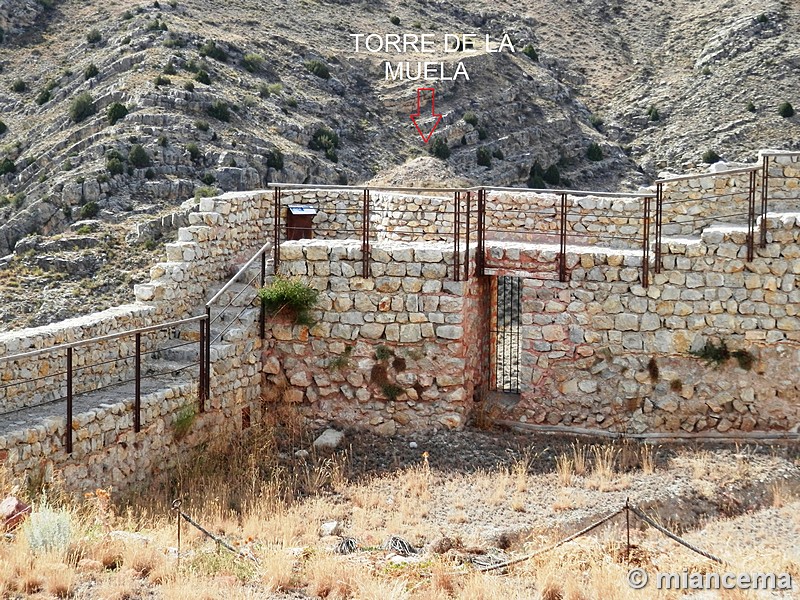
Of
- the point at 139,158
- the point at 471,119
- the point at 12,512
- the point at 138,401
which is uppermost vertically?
the point at 471,119

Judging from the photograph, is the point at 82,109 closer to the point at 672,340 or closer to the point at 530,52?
the point at 530,52

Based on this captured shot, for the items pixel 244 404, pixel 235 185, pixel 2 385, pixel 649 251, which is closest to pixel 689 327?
pixel 649 251

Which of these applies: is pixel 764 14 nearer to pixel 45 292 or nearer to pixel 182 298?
pixel 45 292

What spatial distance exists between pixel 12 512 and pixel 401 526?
13.0ft

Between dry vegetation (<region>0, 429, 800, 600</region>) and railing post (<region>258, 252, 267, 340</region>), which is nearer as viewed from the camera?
dry vegetation (<region>0, 429, 800, 600</region>)

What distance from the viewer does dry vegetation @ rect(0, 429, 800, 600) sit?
8305 mm

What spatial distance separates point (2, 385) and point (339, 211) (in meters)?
6.95

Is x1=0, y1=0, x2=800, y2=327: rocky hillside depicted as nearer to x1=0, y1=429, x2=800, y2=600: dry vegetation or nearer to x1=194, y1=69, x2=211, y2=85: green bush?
x1=194, y1=69, x2=211, y2=85: green bush

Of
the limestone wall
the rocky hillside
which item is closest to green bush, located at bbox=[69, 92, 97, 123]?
the rocky hillside

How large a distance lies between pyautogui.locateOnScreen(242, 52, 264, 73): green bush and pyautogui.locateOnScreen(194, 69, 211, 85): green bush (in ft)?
13.6

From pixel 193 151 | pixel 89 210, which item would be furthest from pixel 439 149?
pixel 89 210

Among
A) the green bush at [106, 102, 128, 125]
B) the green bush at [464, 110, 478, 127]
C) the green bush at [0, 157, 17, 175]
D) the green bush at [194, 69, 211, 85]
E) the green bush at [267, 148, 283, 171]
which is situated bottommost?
the green bush at [0, 157, 17, 175]

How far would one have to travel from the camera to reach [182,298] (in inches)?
559

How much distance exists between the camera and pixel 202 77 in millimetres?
46656
